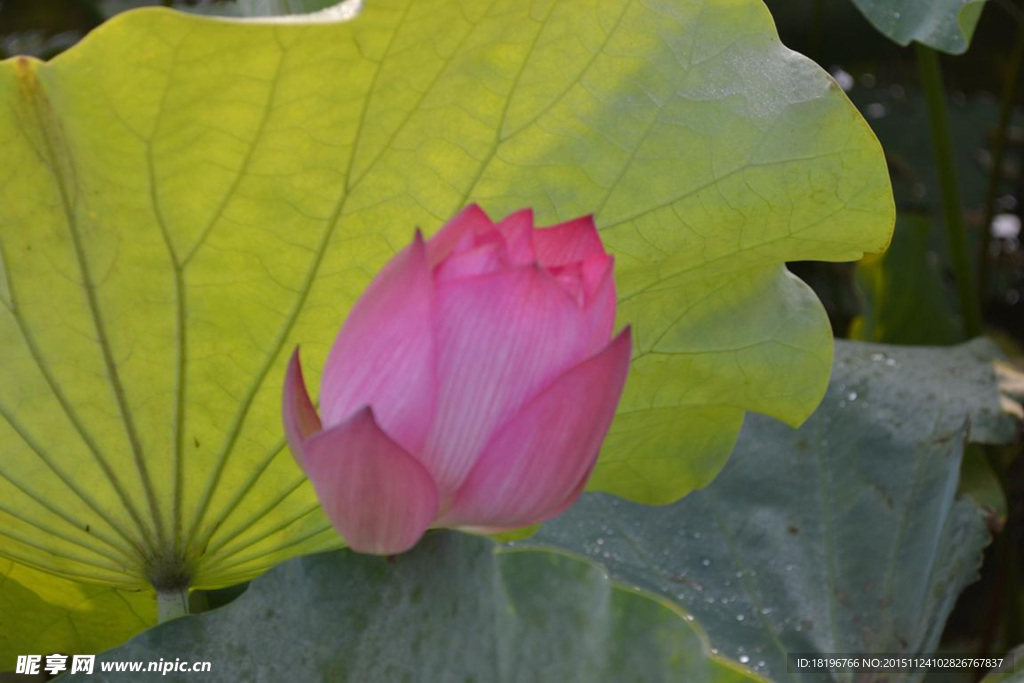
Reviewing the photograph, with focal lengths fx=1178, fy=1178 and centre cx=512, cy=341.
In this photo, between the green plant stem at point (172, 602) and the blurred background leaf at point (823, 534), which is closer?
the green plant stem at point (172, 602)

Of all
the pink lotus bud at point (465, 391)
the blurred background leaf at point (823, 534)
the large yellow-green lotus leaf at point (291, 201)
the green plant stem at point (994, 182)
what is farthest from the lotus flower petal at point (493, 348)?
the green plant stem at point (994, 182)

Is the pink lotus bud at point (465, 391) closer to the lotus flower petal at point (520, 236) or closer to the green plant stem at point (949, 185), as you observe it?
the lotus flower petal at point (520, 236)

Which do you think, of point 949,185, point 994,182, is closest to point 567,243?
point 949,185

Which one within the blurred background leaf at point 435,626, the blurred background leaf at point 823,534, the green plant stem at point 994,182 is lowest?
the green plant stem at point 994,182

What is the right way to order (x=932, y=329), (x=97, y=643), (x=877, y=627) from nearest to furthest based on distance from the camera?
(x=97, y=643)
(x=877, y=627)
(x=932, y=329)

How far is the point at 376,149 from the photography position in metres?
0.52

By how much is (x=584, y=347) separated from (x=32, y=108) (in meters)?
0.24

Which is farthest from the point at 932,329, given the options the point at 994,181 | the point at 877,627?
the point at 877,627

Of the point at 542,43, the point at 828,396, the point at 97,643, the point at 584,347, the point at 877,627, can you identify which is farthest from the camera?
the point at 828,396

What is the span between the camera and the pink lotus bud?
0.41 meters

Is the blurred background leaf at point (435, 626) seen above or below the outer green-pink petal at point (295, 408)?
below

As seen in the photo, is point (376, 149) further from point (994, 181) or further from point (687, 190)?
point (994, 181)

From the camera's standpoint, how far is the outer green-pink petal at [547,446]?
16.2 inches

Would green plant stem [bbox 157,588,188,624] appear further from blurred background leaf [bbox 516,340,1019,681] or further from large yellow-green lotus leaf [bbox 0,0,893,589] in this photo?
blurred background leaf [bbox 516,340,1019,681]
